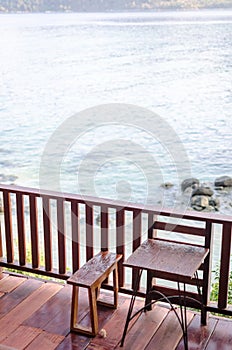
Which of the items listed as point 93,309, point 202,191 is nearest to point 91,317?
point 93,309

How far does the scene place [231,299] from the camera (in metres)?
4.97

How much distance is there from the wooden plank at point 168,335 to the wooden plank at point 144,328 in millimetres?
31

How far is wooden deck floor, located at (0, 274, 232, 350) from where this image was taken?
276 cm

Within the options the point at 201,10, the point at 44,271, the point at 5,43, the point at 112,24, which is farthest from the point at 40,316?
the point at 5,43

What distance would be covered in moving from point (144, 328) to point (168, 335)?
16cm

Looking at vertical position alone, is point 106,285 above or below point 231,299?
above

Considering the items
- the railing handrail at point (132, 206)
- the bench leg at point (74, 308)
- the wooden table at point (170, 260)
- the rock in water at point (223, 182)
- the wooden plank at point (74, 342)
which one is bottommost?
the rock in water at point (223, 182)

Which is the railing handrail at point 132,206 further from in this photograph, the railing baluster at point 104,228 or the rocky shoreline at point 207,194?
the rocky shoreline at point 207,194

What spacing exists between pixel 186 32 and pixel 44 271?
13.3 metres

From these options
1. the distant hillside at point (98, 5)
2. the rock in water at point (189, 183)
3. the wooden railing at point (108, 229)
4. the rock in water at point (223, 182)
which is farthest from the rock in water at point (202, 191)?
the wooden railing at point (108, 229)

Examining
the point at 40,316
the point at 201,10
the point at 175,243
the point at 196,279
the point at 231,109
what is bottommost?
the point at 40,316

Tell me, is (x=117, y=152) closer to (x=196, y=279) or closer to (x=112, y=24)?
(x=112, y=24)

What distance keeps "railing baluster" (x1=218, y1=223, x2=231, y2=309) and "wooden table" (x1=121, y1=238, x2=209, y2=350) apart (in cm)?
16

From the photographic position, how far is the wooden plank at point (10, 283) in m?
3.41
